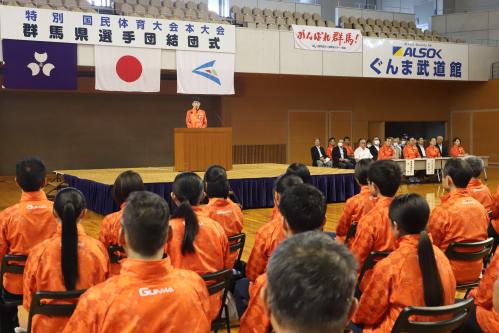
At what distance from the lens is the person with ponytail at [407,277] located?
2.18 metres

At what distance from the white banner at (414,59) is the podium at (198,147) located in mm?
5752

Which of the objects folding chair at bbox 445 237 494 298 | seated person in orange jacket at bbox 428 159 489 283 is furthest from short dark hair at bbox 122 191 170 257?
seated person in orange jacket at bbox 428 159 489 283

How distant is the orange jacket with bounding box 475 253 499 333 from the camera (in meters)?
2.44

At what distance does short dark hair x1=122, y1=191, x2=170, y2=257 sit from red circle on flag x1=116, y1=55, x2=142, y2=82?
9.77 meters

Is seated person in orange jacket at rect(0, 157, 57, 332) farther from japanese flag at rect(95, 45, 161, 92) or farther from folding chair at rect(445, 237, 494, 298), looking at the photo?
japanese flag at rect(95, 45, 161, 92)

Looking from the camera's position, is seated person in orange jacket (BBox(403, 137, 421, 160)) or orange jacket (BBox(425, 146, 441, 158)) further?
orange jacket (BBox(425, 146, 441, 158))

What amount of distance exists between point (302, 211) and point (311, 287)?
4.17ft

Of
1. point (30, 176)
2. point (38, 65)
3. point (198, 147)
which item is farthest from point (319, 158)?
point (30, 176)

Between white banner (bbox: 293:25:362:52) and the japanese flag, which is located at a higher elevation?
white banner (bbox: 293:25:362:52)

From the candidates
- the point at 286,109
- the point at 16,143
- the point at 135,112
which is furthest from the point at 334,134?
the point at 16,143

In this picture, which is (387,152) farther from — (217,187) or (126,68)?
(217,187)

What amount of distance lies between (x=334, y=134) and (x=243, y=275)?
42.6 feet

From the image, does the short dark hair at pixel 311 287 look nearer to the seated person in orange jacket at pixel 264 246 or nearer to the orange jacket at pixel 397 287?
the orange jacket at pixel 397 287

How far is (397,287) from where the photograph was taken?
7.32ft
